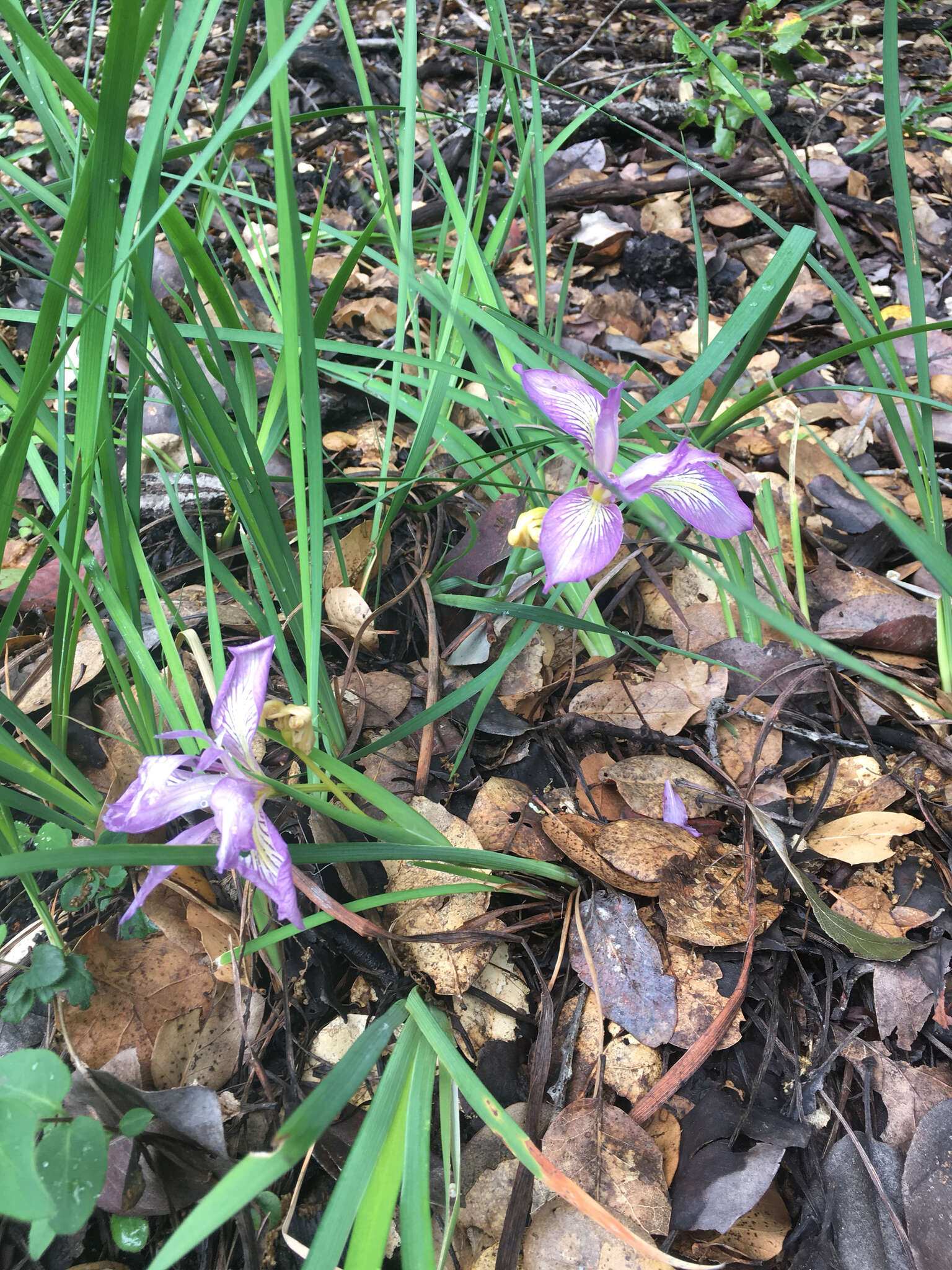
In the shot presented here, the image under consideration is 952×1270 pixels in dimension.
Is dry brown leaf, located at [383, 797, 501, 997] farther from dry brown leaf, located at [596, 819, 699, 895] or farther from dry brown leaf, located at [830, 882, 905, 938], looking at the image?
dry brown leaf, located at [830, 882, 905, 938]

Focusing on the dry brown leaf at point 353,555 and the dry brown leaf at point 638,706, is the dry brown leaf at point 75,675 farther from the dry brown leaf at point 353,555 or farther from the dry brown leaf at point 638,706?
the dry brown leaf at point 638,706

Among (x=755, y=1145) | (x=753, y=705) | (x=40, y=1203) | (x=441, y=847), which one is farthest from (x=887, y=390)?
(x=40, y=1203)

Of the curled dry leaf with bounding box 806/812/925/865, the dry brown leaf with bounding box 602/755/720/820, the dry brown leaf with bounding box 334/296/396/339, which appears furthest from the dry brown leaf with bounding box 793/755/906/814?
the dry brown leaf with bounding box 334/296/396/339

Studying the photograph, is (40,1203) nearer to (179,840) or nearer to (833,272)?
(179,840)

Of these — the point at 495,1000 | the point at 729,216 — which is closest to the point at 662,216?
the point at 729,216

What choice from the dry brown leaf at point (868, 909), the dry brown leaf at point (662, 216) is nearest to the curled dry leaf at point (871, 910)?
the dry brown leaf at point (868, 909)

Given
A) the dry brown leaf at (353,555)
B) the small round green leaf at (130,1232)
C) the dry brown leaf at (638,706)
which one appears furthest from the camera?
the dry brown leaf at (353,555)
